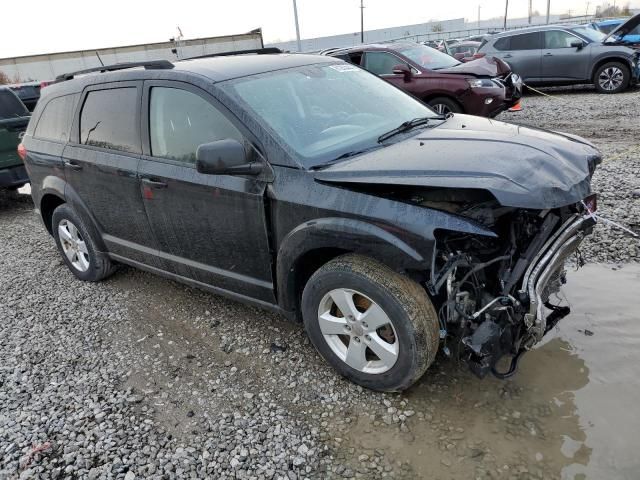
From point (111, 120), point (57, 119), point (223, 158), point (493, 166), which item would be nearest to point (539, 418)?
point (493, 166)

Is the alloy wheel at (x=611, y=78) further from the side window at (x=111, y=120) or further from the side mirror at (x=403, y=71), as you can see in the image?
the side window at (x=111, y=120)

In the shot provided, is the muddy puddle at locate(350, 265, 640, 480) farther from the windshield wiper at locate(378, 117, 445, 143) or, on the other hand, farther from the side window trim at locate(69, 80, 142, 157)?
the side window trim at locate(69, 80, 142, 157)

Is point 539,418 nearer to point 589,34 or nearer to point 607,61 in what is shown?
point 607,61

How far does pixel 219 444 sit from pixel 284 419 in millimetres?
367

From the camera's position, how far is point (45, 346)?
3746 millimetres

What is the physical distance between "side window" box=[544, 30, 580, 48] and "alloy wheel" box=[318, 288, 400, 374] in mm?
12033

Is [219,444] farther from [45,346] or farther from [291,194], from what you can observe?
[45,346]

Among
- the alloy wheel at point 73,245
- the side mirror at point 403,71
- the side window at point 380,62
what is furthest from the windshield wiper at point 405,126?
the side window at point 380,62

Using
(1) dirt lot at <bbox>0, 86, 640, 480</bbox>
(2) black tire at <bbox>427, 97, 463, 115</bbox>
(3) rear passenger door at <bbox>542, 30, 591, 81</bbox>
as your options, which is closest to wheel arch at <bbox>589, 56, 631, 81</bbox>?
(3) rear passenger door at <bbox>542, 30, 591, 81</bbox>

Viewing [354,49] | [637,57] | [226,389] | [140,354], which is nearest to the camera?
[226,389]

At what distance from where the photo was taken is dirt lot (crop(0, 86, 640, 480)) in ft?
8.16

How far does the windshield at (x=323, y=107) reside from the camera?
9.86 ft

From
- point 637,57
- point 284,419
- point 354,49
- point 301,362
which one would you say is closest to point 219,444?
point 284,419

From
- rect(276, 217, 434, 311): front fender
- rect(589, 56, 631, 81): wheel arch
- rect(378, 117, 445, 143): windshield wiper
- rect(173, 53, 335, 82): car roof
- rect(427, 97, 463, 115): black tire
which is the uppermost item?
rect(173, 53, 335, 82): car roof
